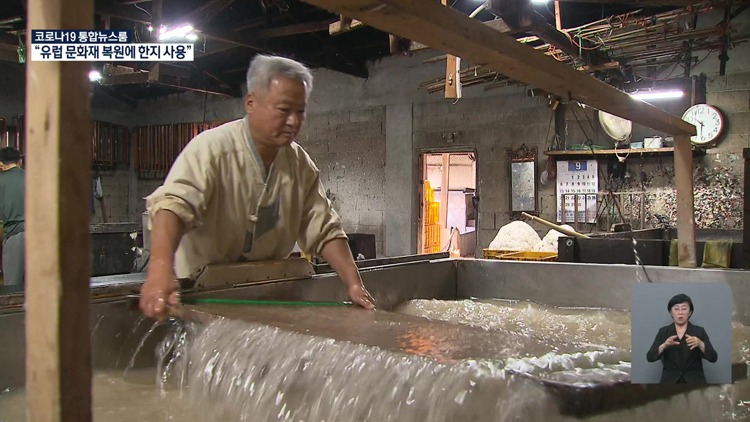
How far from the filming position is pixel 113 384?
1857mm

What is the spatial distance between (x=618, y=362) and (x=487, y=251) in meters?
3.80

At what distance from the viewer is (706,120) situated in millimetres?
6469

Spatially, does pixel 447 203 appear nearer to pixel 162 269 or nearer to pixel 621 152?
pixel 621 152

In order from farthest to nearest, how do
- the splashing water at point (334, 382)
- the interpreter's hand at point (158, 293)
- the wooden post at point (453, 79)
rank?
the wooden post at point (453, 79) → the interpreter's hand at point (158, 293) → the splashing water at point (334, 382)

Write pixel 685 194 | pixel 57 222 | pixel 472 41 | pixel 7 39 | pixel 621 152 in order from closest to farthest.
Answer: pixel 57 222 < pixel 472 41 < pixel 685 194 < pixel 7 39 < pixel 621 152

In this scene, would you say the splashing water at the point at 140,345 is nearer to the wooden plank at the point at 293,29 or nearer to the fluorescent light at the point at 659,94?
the wooden plank at the point at 293,29

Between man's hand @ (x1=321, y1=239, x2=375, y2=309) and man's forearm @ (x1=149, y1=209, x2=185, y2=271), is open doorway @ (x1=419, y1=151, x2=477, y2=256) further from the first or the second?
man's forearm @ (x1=149, y1=209, x2=185, y2=271)

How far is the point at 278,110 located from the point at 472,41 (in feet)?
3.02

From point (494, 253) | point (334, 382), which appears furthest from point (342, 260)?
point (494, 253)

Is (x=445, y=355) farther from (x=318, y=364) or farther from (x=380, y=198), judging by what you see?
(x=380, y=198)

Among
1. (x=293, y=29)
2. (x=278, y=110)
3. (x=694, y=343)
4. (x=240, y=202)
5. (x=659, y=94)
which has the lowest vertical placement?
(x=694, y=343)

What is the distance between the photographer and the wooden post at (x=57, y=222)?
73 cm

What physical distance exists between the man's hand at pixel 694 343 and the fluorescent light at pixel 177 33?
595 cm

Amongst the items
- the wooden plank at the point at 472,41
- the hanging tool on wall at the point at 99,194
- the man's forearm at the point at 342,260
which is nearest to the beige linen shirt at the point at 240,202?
the man's forearm at the point at 342,260
